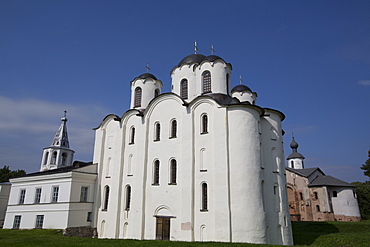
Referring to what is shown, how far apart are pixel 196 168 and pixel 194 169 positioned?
0.15 meters

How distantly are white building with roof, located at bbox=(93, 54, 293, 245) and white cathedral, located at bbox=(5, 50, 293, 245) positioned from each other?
6 centimetres

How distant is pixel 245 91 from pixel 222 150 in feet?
33.7

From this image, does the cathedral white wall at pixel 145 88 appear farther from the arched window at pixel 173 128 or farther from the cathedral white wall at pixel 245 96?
the cathedral white wall at pixel 245 96

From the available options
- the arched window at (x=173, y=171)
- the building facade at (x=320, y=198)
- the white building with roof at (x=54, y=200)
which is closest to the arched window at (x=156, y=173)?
the arched window at (x=173, y=171)

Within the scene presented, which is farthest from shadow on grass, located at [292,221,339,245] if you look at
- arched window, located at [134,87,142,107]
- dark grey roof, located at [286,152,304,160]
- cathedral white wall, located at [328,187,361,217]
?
dark grey roof, located at [286,152,304,160]

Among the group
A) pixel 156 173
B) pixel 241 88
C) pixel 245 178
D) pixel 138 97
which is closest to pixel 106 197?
pixel 156 173

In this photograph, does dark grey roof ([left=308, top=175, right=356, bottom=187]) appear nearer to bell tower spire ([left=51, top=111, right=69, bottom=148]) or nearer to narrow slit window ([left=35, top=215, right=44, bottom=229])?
narrow slit window ([left=35, top=215, right=44, bottom=229])

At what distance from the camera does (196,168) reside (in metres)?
17.8

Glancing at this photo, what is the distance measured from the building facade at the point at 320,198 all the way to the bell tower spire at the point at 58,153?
32.0 metres

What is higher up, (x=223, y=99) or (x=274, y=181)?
(x=223, y=99)

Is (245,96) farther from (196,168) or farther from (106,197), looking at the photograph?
(106,197)

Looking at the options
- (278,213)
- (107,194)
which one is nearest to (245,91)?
(278,213)

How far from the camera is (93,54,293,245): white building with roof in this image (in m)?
16.4

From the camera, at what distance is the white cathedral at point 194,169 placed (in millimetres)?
16391
